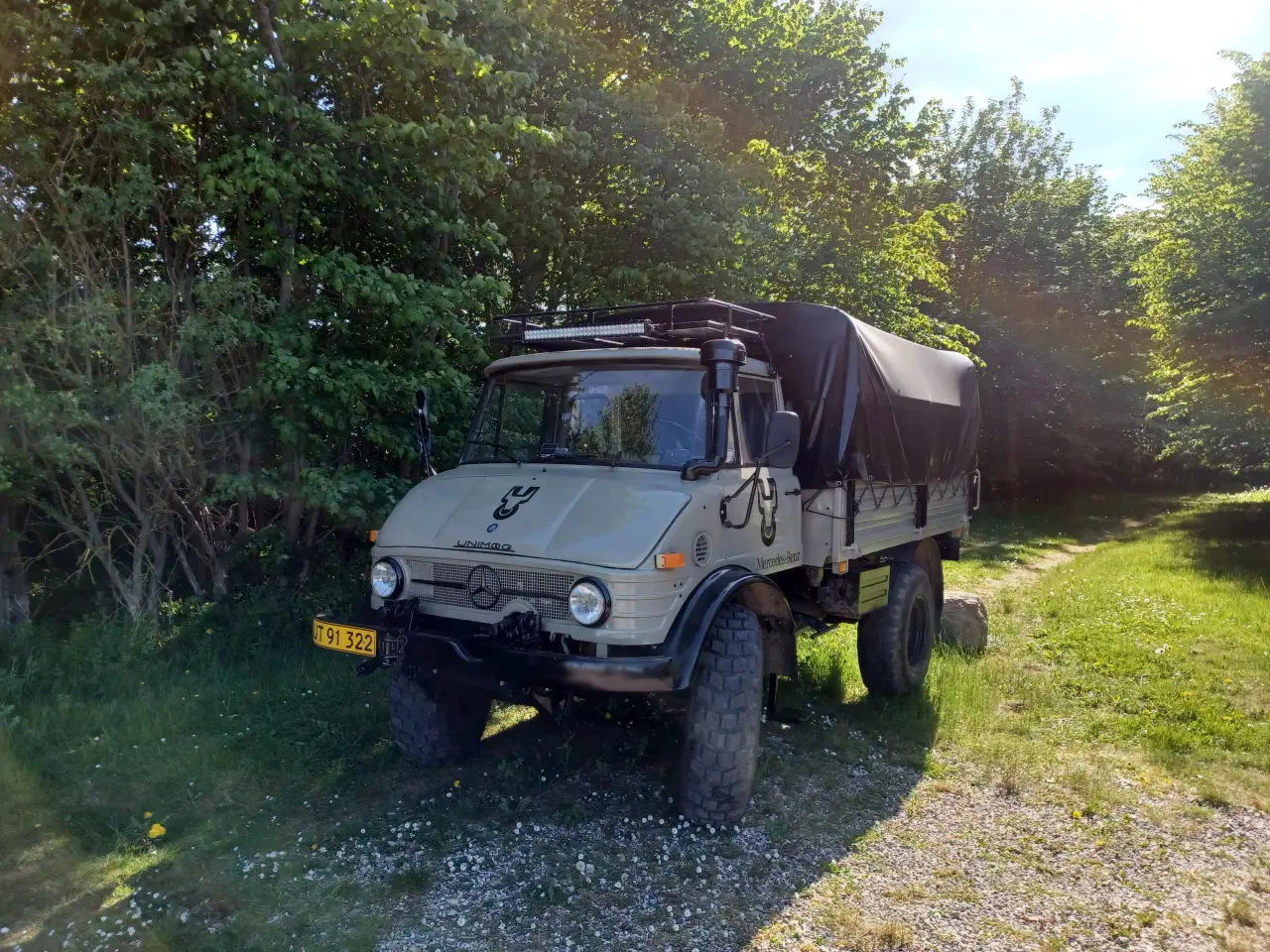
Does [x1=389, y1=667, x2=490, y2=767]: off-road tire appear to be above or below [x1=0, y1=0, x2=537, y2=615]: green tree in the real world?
below

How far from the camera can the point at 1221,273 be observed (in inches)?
620

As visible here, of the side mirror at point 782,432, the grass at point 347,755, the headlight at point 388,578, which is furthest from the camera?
the headlight at point 388,578

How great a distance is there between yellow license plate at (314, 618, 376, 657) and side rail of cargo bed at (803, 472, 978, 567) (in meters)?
2.85

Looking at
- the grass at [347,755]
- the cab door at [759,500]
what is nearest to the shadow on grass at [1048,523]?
the grass at [347,755]

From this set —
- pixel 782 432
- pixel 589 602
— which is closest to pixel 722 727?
pixel 589 602

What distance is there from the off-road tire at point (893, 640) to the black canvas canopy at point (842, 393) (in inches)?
33.5

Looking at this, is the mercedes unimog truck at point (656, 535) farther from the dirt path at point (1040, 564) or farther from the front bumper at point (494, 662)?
the dirt path at point (1040, 564)

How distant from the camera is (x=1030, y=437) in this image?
26.1 metres

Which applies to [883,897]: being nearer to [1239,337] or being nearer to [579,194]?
[579,194]

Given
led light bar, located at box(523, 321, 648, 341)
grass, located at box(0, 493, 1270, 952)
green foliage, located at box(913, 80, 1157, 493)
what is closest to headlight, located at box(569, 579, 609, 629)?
grass, located at box(0, 493, 1270, 952)

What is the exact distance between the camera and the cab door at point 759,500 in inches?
195

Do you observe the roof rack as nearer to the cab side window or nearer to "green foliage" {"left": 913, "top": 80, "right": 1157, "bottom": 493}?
the cab side window

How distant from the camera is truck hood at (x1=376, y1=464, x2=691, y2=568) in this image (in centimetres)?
426

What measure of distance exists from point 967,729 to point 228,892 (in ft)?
15.8
